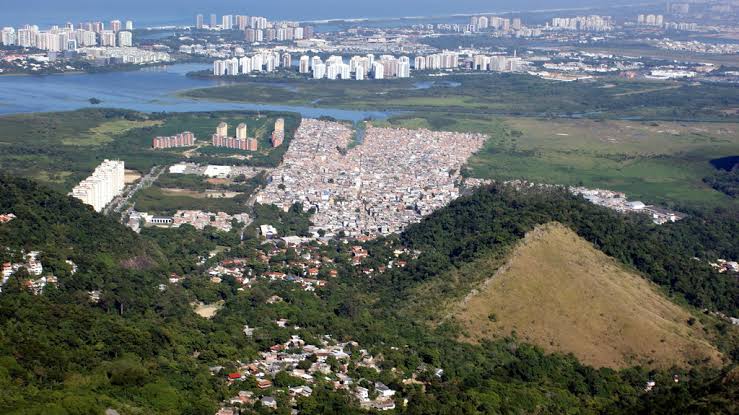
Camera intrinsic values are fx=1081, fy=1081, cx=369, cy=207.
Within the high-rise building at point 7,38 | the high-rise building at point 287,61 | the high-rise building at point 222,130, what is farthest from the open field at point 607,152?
the high-rise building at point 7,38

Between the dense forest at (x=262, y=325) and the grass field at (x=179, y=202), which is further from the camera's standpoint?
the grass field at (x=179, y=202)

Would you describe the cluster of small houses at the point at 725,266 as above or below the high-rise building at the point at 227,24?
below

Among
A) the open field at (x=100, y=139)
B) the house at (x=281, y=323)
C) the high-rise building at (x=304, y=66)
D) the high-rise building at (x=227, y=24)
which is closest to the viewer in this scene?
the house at (x=281, y=323)

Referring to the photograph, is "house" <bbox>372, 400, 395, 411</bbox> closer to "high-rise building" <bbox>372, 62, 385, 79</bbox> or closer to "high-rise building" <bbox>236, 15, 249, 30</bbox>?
"high-rise building" <bbox>372, 62, 385, 79</bbox>

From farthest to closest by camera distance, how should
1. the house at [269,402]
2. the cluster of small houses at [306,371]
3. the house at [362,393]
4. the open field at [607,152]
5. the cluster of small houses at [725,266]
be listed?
the open field at [607,152], the cluster of small houses at [725,266], the house at [362,393], the cluster of small houses at [306,371], the house at [269,402]

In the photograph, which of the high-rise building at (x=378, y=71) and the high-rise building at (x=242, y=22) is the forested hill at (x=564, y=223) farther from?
the high-rise building at (x=242, y=22)

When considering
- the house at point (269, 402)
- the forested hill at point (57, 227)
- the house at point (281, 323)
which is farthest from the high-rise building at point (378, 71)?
the house at point (269, 402)

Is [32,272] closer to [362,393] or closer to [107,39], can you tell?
[362,393]

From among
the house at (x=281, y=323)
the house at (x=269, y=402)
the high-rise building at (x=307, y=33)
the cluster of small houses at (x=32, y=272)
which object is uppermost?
the high-rise building at (x=307, y=33)
